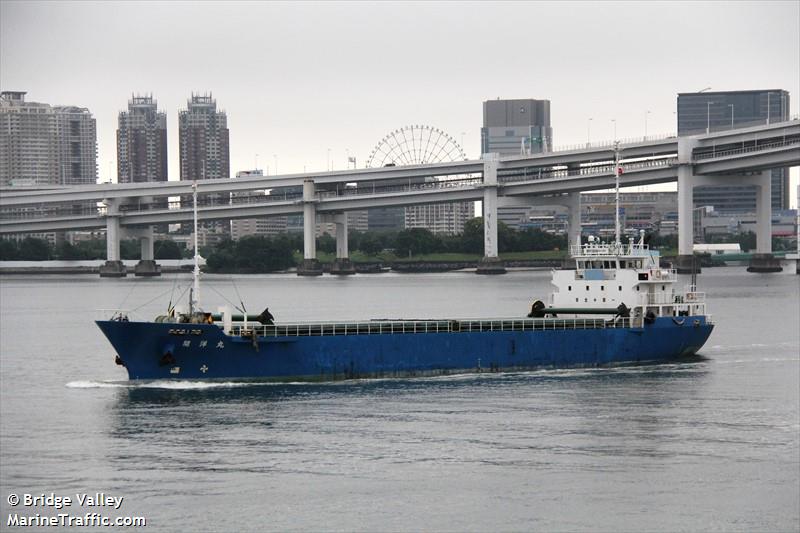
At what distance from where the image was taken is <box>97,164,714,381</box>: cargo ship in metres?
42.8

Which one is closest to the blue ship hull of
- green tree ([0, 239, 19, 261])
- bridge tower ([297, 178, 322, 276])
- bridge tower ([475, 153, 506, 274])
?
bridge tower ([475, 153, 506, 274])

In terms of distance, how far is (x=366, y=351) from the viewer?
147 ft

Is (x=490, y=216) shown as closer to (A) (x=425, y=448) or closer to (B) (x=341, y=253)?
(B) (x=341, y=253)

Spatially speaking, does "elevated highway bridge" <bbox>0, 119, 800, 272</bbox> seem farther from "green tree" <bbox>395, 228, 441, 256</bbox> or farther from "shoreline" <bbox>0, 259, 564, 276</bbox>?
"green tree" <bbox>395, 228, 441, 256</bbox>

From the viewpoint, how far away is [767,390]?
43.2 meters

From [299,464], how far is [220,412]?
727 centimetres

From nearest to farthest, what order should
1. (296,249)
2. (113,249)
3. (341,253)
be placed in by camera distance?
(113,249), (341,253), (296,249)

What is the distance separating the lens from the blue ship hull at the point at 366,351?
140 ft

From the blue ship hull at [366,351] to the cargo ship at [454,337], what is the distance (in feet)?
0.11

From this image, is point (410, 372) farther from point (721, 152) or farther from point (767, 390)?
point (721, 152)

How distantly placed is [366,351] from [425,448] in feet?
38.8

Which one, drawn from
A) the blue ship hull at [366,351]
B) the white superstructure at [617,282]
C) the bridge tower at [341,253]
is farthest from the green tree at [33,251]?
the blue ship hull at [366,351]

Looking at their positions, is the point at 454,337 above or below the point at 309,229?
below

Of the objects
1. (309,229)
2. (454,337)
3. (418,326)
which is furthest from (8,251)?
(454,337)
